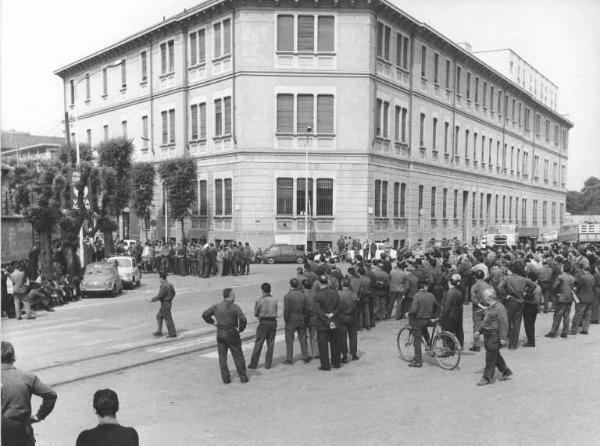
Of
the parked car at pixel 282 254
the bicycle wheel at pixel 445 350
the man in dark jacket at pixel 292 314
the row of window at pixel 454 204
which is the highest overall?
the row of window at pixel 454 204

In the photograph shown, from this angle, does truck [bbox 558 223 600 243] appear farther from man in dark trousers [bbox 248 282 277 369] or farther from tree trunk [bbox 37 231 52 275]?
man in dark trousers [bbox 248 282 277 369]

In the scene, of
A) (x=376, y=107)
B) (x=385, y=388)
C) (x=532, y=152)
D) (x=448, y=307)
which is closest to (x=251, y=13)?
(x=376, y=107)

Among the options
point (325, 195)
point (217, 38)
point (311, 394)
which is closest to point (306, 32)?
point (217, 38)

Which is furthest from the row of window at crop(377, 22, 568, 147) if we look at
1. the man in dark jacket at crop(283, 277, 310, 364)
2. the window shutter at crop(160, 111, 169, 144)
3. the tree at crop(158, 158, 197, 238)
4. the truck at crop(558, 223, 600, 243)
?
the man in dark jacket at crop(283, 277, 310, 364)

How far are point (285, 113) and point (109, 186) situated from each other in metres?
13.6

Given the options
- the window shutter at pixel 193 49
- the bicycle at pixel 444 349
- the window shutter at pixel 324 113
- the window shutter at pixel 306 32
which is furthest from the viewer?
the window shutter at pixel 193 49

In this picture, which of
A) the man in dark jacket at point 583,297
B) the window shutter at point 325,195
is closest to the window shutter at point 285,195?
the window shutter at point 325,195

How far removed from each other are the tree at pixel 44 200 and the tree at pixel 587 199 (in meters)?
77.9

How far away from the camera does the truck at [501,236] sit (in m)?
43.0

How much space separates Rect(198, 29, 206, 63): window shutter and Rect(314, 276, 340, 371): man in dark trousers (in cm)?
3037

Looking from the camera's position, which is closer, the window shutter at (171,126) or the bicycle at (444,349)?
the bicycle at (444,349)

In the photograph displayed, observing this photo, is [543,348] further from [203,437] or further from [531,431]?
[203,437]

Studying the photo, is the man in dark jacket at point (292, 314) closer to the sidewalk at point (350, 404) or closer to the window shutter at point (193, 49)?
the sidewalk at point (350, 404)

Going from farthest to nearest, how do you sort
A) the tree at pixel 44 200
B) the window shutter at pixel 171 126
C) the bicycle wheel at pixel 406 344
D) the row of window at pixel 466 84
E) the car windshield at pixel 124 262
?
1. the window shutter at pixel 171 126
2. the row of window at pixel 466 84
3. the car windshield at pixel 124 262
4. the tree at pixel 44 200
5. the bicycle wheel at pixel 406 344
